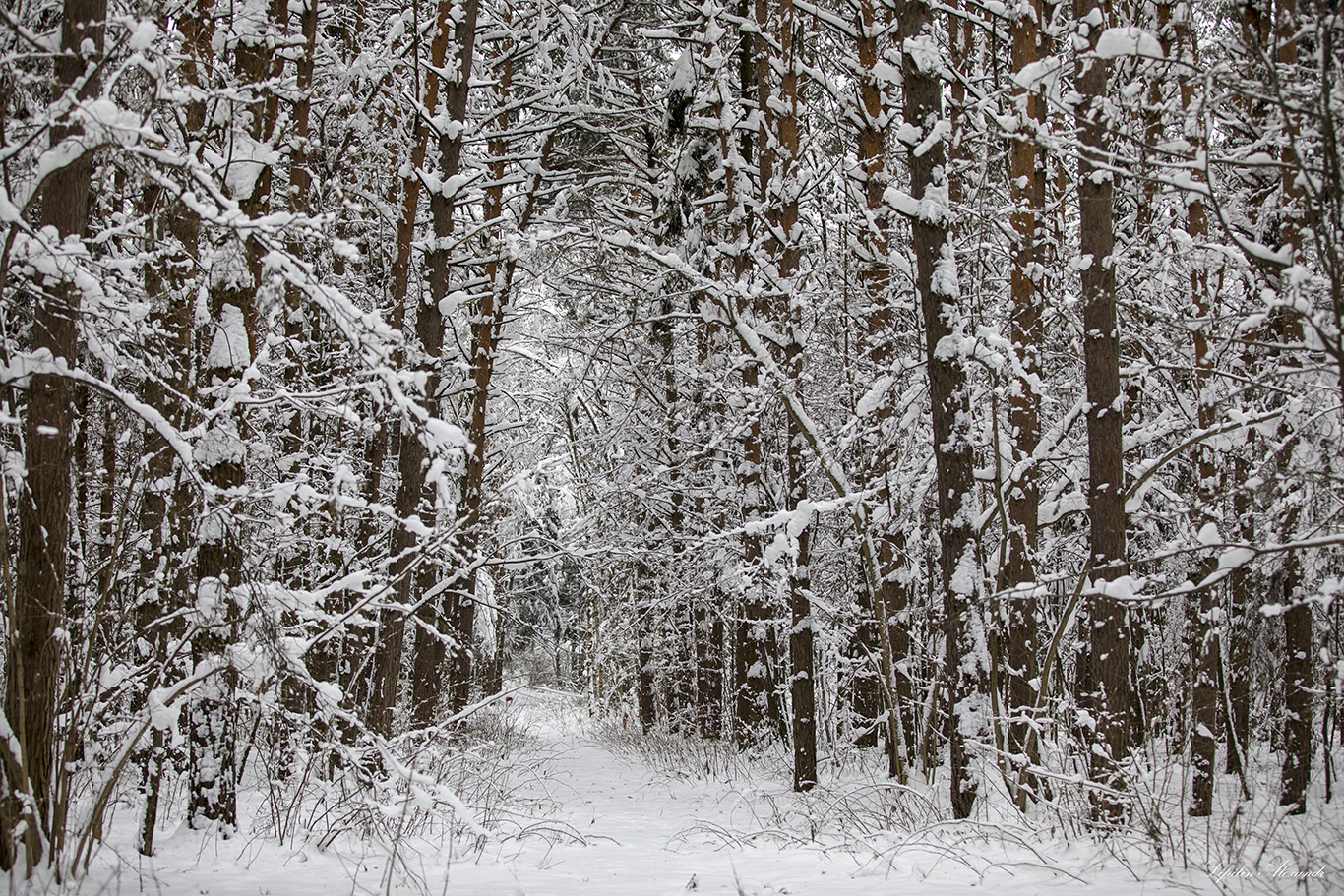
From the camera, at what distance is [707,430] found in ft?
45.5

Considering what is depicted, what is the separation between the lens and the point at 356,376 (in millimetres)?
6684

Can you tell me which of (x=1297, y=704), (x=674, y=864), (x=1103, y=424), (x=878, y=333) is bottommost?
(x=674, y=864)

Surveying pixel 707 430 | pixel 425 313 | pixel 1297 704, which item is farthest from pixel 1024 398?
pixel 425 313

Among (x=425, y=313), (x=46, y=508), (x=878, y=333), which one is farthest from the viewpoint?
(x=425, y=313)

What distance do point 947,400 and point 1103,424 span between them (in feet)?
3.85

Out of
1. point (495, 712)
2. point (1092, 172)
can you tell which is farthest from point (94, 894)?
point (495, 712)

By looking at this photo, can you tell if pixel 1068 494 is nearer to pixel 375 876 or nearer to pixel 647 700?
pixel 375 876

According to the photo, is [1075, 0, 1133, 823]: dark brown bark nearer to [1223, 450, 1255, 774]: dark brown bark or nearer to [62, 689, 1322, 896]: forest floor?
[62, 689, 1322, 896]: forest floor

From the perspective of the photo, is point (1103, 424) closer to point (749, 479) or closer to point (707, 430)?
point (749, 479)

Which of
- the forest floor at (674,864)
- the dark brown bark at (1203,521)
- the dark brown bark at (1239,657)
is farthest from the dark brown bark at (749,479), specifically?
the dark brown bark at (1239,657)

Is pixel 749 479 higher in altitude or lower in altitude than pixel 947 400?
lower

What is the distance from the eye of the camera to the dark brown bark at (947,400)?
6742mm

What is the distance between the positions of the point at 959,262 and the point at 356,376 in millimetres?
6150

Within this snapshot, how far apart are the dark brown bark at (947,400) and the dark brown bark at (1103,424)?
0.90 meters
